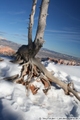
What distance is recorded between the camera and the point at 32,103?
4.69 m

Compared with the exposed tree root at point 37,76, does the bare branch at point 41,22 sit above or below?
above

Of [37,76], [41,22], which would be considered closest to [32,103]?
[37,76]

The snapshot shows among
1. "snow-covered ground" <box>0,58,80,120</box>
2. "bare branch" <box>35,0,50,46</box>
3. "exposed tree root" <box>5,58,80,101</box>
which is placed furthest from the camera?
"bare branch" <box>35,0,50,46</box>

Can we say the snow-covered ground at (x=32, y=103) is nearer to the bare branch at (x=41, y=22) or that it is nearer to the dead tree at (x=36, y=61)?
the dead tree at (x=36, y=61)

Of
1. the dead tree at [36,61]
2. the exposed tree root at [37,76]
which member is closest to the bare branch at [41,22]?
the dead tree at [36,61]

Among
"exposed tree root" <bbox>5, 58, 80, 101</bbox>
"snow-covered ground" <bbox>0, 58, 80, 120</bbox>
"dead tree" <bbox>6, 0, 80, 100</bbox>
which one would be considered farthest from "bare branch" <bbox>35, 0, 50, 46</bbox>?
"snow-covered ground" <bbox>0, 58, 80, 120</bbox>

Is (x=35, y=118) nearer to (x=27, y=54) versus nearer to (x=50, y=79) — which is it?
(x=50, y=79)

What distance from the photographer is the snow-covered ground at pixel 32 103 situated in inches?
157

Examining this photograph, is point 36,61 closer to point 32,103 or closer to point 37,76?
point 37,76

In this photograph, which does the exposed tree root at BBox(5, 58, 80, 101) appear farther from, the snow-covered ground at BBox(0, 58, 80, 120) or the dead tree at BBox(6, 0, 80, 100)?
the snow-covered ground at BBox(0, 58, 80, 120)

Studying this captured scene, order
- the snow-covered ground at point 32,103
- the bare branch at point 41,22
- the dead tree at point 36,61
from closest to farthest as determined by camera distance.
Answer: the snow-covered ground at point 32,103, the dead tree at point 36,61, the bare branch at point 41,22

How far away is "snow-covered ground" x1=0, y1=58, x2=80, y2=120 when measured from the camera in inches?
157

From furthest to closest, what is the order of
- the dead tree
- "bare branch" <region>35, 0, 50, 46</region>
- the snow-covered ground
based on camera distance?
"bare branch" <region>35, 0, 50, 46</region>, the dead tree, the snow-covered ground

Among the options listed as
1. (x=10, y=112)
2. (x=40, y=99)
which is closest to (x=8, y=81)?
(x=40, y=99)
